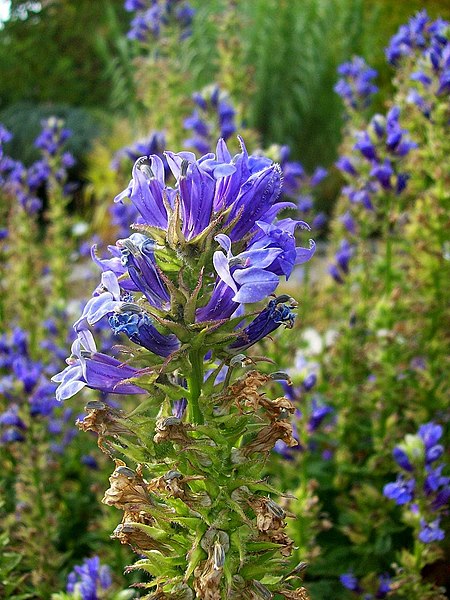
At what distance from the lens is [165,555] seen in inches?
54.1

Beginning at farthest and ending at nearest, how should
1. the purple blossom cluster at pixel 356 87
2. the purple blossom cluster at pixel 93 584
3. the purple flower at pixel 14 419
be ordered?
the purple blossom cluster at pixel 356 87 → the purple flower at pixel 14 419 → the purple blossom cluster at pixel 93 584

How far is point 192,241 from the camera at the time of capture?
126 centimetres

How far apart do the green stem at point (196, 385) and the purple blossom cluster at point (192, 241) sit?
0.21ft

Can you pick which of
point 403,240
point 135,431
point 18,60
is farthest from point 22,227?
point 18,60

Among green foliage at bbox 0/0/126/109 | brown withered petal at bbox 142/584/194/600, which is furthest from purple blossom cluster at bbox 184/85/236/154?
green foliage at bbox 0/0/126/109

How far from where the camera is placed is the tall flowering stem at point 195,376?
4.12 ft

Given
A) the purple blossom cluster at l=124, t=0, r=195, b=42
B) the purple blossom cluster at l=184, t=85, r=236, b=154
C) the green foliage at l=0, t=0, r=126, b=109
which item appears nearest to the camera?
the purple blossom cluster at l=184, t=85, r=236, b=154

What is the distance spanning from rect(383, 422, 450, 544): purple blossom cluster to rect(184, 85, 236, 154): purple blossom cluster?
200 cm

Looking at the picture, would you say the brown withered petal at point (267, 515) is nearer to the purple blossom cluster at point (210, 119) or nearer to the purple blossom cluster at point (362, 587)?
the purple blossom cluster at point (362, 587)

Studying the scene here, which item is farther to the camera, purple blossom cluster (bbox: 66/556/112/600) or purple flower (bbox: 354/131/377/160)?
purple flower (bbox: 354/131/377/160)

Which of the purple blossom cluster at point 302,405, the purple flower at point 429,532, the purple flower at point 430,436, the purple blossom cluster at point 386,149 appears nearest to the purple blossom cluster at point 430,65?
the purple blossom cluster at point 386,149

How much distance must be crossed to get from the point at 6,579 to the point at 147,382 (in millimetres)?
1011

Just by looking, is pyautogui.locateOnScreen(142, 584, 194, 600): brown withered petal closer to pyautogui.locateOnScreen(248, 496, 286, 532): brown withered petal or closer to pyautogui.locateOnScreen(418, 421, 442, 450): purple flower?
pyautogui.locateOnScreen(248, 496, 286, 532): brown withered petal

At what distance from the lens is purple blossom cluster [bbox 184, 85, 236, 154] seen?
369 centimetres
